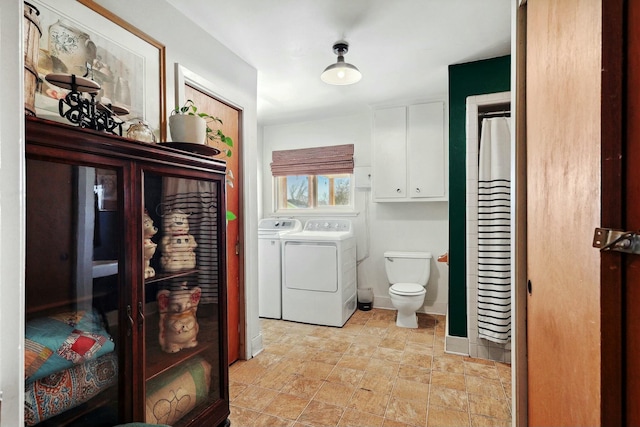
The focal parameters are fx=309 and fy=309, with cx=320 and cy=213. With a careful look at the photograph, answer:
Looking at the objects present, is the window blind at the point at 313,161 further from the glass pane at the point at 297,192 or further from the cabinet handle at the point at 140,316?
the cabinet handle at the point at 140,316

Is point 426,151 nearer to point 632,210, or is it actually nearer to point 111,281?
point 632,210

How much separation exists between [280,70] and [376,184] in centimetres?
156

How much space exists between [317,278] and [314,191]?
1333mm

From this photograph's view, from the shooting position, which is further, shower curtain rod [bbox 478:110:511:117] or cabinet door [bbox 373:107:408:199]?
cabinet door [bbox 373:107:408:199]

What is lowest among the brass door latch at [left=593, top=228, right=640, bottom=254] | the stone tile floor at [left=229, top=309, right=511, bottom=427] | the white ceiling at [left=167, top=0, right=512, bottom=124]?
the stone tile floor at [left=229, top=309, right=511, bottom=427]

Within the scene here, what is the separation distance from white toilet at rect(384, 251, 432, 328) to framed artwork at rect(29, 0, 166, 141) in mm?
2519

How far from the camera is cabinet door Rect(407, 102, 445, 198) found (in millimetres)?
3229

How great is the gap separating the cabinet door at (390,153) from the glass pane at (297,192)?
1050 millimetres

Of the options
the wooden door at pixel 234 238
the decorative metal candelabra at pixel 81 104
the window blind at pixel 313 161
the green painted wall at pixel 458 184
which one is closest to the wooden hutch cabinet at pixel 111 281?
the decorative metal candelabra at pixel 81 104

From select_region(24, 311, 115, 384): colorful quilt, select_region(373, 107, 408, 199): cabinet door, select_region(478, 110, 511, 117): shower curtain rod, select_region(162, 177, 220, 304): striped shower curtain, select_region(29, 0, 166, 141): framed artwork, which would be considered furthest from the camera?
select_region(373, 107, 408, 199): cabinet door

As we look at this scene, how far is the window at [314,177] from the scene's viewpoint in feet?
13.0

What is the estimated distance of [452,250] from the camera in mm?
2662

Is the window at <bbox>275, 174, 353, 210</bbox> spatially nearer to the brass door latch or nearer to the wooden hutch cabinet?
the wooden hutch cabinet

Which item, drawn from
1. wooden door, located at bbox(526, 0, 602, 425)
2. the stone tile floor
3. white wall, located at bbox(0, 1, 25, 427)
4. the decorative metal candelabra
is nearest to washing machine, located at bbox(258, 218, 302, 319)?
the stone tile floor
